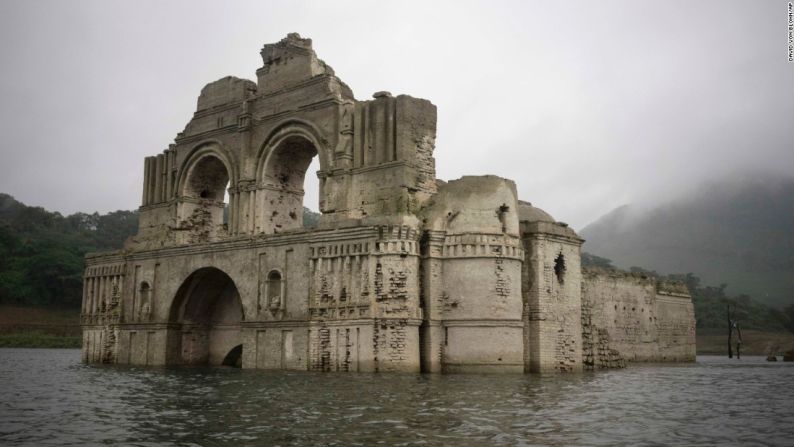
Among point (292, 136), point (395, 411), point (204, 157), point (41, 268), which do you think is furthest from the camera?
point (41, 268)

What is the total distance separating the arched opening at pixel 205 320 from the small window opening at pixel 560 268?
1165 cm

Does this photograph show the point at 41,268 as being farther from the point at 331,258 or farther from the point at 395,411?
A: the point at 395,411

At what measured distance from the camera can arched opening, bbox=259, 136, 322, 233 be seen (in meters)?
29.8

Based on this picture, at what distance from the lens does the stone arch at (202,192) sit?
107 feet

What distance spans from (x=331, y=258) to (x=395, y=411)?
38.1 ft

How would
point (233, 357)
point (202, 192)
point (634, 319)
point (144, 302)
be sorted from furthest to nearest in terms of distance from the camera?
point (634, 319)
point (202, 192)
point (144, 302)
point (233, 357)

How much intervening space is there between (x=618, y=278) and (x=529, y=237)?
10931 millimetres

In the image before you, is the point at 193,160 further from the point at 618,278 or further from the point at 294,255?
the point at 618,278

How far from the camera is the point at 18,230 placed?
9200 centimetres

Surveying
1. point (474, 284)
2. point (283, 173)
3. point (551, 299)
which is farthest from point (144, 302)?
point (551, 299)

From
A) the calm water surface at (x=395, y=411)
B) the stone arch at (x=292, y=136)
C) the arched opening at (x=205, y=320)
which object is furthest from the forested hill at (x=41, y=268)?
the calm water surface at (x=395, y=411)

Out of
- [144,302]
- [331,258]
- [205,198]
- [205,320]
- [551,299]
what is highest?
[205,198]

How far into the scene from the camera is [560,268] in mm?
26562

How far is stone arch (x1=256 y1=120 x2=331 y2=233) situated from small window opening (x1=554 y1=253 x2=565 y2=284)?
922 centimetres
